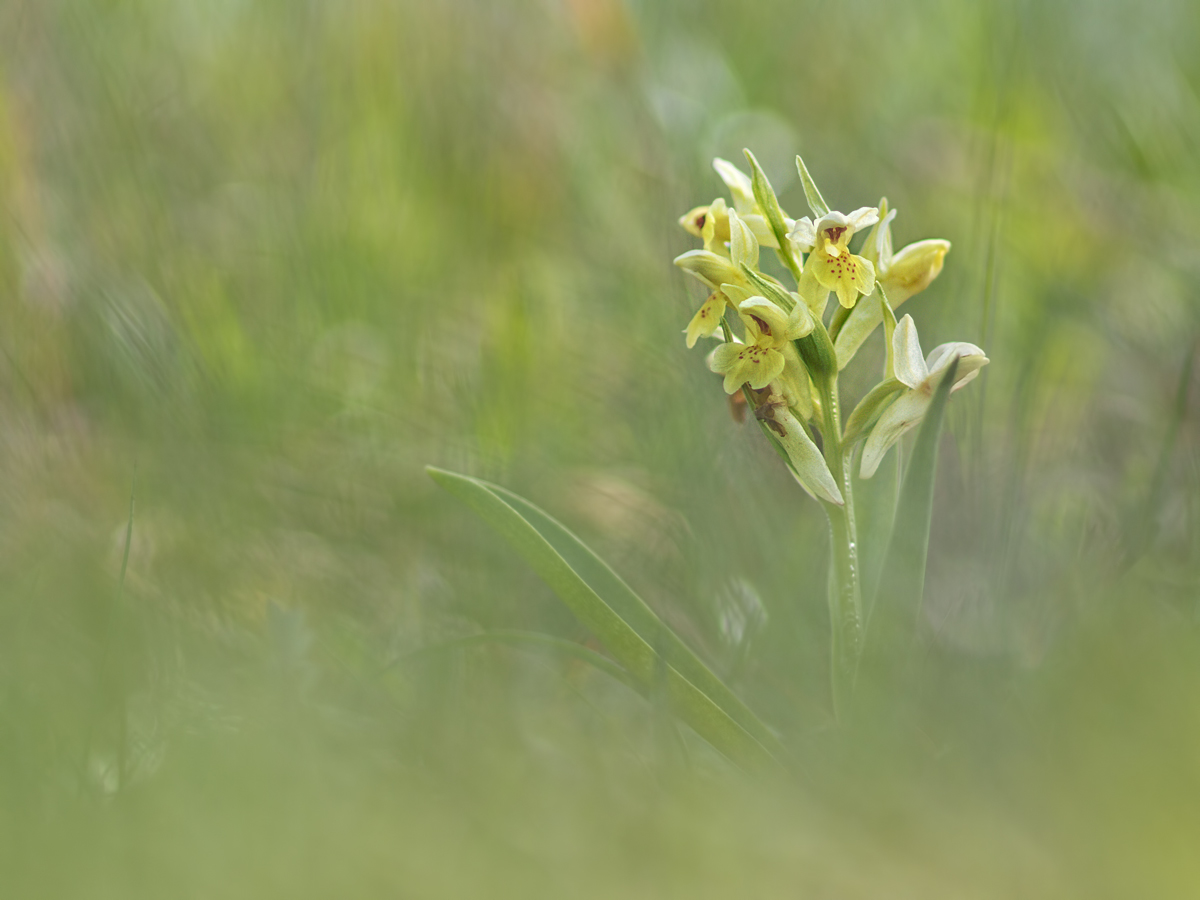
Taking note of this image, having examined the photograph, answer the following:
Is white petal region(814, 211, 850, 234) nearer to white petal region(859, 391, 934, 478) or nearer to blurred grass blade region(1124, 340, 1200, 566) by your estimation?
white petal region(859, 391, 934, 478)

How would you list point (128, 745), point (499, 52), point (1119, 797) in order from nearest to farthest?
point (1119, 797), point (128, 745), point (499, 52)

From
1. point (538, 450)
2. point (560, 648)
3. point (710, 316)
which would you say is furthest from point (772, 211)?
point (538, 450)

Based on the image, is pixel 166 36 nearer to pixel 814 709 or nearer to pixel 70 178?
pixel 70 178

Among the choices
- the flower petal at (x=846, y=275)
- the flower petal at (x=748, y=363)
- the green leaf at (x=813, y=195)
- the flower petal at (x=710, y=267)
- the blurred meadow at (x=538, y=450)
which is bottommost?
the blurred meadow at (x=538, y=450)

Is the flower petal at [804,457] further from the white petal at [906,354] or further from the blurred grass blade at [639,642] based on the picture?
the blurred grass blade at [639,642]

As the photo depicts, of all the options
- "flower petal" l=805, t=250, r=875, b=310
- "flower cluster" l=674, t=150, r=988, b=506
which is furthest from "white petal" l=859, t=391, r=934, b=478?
"flower petal" l=805, t=250, r=875, b=310

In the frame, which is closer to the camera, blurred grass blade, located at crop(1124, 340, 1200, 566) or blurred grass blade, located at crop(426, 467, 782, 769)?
blurred grass blade, located at crop(426, 467, 782, 769)

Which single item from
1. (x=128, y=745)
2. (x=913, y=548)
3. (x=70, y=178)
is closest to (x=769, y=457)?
(x=913, y=548)

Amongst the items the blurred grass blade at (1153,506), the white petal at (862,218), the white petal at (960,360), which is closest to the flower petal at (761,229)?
the white petal at (862,218)

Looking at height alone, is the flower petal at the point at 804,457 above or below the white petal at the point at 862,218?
below
